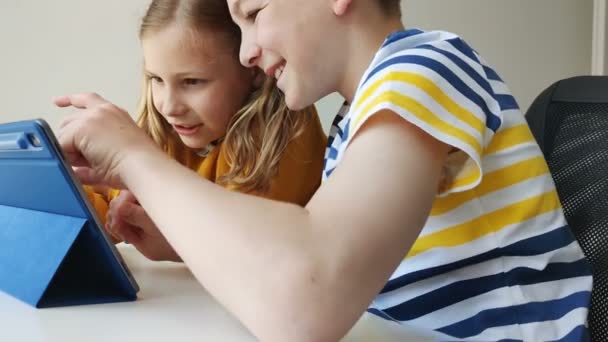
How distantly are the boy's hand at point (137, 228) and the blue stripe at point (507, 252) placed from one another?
27 centimetres

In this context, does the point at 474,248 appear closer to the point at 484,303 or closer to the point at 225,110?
the point at 484,303

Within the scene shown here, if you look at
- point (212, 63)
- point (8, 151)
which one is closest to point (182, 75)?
point (212, 63)

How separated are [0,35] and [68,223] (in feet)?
3.25

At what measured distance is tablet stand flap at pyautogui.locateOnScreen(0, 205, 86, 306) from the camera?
0.59m

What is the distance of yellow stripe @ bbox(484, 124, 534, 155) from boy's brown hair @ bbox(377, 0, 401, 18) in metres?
0.18

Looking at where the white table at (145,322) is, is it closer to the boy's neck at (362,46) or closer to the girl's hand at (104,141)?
the girl's hand at (104,141)

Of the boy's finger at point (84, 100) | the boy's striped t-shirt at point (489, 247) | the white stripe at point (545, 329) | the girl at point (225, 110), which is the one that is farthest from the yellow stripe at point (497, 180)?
the girl at point (225, 110)

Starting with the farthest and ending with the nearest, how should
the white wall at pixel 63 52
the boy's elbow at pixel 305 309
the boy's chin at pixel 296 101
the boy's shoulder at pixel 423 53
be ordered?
the white wall at pixel 63 52 → the boy's chin at pixel 296 101 → the boy's shoulder at pixel 423 53 → the boy's elbow at pixel 305 309

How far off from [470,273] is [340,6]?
10.4 inches

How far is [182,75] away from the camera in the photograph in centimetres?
103

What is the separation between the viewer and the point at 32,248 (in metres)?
0.62

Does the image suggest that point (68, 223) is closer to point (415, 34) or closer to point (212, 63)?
point (415, 34)

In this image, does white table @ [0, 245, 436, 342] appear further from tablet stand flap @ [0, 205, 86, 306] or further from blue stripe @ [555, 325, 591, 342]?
blue stripe @ [555, 325, 591, 342]

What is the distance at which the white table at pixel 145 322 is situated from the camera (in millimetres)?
514
